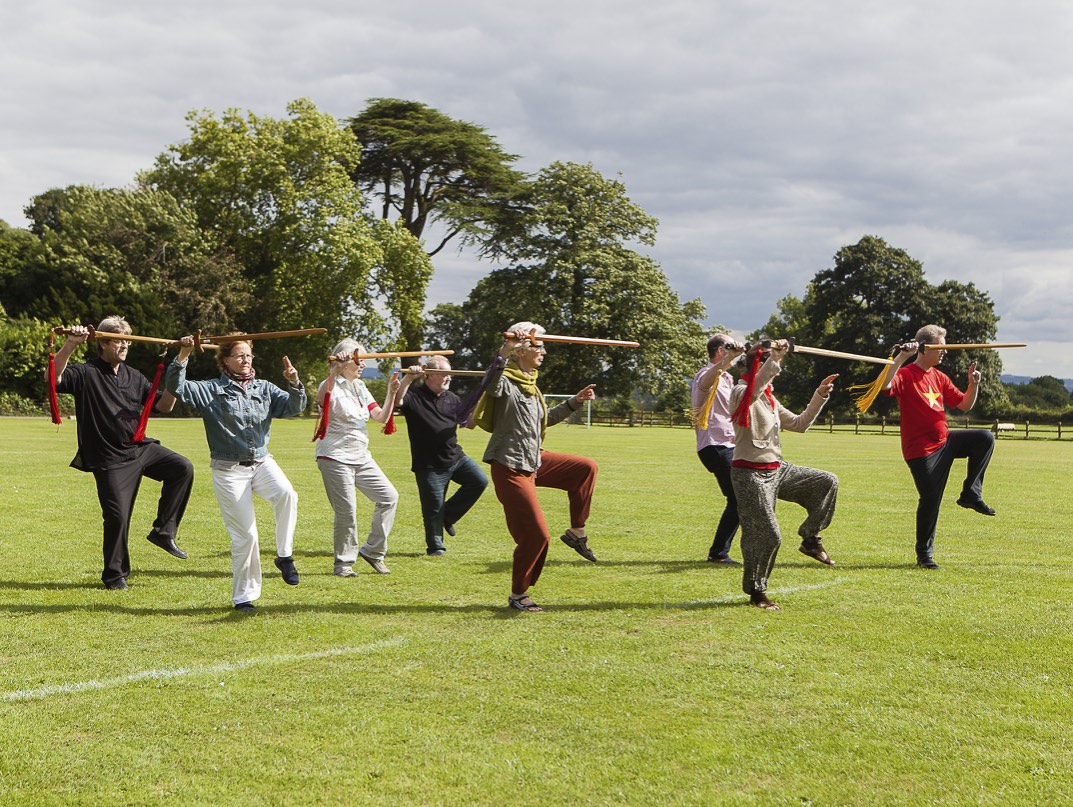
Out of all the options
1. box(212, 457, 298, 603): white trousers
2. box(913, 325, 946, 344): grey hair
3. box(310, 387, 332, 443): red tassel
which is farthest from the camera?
box(913, 325, 946, 344): grey hair

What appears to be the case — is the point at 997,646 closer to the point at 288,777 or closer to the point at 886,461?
the point at 288,777

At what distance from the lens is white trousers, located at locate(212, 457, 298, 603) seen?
7.14 m

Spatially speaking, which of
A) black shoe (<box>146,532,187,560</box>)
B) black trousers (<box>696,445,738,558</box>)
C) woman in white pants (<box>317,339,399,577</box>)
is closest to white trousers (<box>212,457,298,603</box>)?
woman in white pants (<box>317,339,399,577</box>)

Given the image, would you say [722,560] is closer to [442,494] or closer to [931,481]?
[931,481]

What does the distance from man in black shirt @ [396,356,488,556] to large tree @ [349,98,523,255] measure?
4429 cm

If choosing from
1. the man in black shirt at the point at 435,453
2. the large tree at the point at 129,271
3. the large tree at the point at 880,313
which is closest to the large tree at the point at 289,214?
the large tree at the point at 129,271

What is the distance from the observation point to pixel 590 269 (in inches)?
2152

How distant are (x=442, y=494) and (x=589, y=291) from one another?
44807 millimetres

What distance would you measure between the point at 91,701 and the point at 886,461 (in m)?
24.3

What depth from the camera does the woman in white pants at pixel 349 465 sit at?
347 inches

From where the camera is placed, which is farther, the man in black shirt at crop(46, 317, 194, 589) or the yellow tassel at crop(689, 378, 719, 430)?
the man in black shirt at crop(46, 317, 194, 589)

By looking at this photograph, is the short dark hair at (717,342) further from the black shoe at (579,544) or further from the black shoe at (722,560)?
the black shoe at (722,560)

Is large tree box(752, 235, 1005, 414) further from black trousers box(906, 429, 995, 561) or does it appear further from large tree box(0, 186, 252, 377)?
black trousers box(906, 429, 995, 561)

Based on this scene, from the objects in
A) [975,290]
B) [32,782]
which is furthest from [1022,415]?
[32,782]
